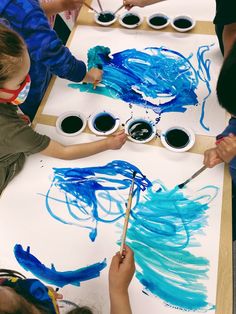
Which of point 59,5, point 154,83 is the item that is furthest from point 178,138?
point 59,5

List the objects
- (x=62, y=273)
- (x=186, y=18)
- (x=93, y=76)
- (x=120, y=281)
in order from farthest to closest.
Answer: (x=186, y=18), (x=93, y=76), (x=62, y=273), (x=120, y=281)

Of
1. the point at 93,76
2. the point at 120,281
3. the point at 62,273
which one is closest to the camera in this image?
the point at 120,281

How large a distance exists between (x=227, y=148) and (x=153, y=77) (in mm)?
439

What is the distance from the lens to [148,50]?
1345 mm

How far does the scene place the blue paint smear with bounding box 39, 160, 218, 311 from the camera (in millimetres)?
886

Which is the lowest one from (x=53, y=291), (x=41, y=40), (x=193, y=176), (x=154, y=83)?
(x=53, y=291)

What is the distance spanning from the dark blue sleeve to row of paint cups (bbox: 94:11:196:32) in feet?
1.16

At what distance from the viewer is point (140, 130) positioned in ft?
3.81

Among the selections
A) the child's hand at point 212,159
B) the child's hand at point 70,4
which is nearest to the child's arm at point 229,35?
the child's hand at point 212,159

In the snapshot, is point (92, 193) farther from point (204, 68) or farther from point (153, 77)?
point (204, 68)

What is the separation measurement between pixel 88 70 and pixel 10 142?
49cm

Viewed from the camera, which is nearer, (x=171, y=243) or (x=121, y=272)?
(x=121, y=272)

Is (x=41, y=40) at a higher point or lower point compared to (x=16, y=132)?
higher

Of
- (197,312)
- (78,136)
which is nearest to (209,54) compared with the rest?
(78,136)
